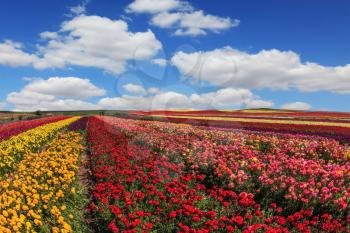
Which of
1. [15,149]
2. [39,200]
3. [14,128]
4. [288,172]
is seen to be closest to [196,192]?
[288,172]

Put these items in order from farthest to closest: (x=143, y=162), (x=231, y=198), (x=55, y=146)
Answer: (x=55, y=146) → (x=143, y=162) → (x=231, y=198)

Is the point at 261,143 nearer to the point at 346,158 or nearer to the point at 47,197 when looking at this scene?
the point at 346,158

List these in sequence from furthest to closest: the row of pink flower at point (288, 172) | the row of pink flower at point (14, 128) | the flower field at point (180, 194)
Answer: the row of pink flower at point (14, 128) → the row of pink flower at point (288, 172) → the flower field at point (180, 194)

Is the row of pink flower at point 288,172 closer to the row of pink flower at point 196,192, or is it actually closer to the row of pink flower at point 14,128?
the row of pink flower at point 196,192

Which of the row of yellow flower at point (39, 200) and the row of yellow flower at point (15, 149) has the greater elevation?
the row of yellow flower at point (15, 149)

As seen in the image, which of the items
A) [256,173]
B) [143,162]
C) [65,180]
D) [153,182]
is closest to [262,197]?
[256,173]

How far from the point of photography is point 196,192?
352 inches

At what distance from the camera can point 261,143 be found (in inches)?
601

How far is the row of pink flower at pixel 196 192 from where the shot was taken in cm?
666

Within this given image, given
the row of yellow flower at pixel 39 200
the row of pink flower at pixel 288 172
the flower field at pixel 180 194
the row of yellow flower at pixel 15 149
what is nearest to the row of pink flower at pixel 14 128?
the row of yellow flower at pixel 15 149

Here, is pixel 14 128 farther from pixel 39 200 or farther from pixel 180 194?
pixel 180 194

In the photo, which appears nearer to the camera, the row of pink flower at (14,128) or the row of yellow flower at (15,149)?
the row of yellow flower at (15,149)

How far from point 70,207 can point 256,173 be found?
14.5ft

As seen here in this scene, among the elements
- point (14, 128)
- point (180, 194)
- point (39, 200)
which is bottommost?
point (39, 200)
